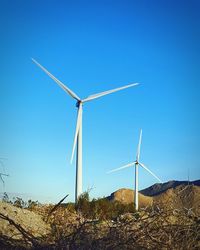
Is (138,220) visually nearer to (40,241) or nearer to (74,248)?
(74,248)

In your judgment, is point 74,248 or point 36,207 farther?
point 36,207

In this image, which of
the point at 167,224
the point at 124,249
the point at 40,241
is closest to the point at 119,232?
the point at 124,249

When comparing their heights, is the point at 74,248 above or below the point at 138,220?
below

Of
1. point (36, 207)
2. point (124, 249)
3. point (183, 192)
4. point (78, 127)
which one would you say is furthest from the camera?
point (78, 127)

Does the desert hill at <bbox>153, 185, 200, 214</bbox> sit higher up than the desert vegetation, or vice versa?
the desert hill at <bbox>153, 185, 200, 214</bbox>

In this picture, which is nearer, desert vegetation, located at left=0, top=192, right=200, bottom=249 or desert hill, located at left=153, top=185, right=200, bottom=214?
desert vegetation, located at left=0, top=192, right=200, bottom=249

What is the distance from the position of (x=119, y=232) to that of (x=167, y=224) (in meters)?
0.54

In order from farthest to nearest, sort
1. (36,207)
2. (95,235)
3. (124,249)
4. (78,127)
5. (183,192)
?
(78,127), (36,207), (183,192), (95,235), (124,249)

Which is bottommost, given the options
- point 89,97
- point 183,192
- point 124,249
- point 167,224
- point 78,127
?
point 124,249

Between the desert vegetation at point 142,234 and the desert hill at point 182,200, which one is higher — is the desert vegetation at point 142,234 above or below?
below

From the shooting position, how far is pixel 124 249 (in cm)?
456

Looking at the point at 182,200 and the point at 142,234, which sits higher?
the point at 182,200

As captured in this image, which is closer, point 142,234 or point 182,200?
point 142,234

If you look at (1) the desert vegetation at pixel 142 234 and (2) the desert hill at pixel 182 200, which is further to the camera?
(2) the desert hill at pixel 182 200
